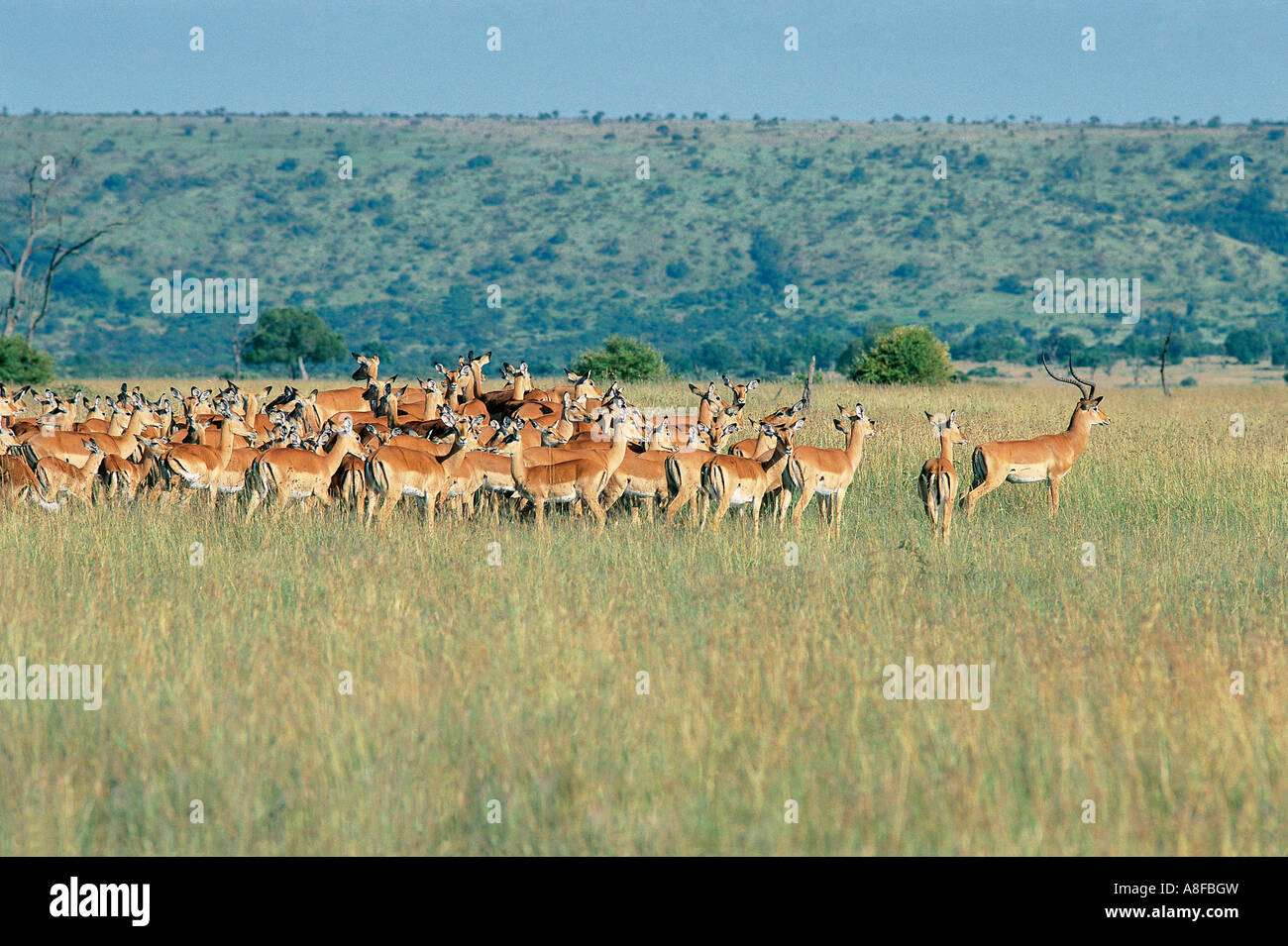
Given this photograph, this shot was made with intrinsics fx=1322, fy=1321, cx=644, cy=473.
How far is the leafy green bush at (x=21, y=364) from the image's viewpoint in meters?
36.2

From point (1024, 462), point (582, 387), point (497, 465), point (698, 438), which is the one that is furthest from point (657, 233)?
point (497, 465)

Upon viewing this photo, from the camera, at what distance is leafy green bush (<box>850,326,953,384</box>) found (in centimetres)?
3828

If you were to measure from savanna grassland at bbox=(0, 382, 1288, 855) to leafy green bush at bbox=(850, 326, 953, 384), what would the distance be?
26331mm

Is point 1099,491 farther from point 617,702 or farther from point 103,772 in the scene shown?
point 103,772

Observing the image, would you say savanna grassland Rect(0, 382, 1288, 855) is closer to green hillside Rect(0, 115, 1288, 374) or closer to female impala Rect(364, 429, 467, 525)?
female impala Rect(364, 429, 467, 525)

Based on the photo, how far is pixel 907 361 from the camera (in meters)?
38.5

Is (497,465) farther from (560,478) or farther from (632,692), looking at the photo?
(632,692)

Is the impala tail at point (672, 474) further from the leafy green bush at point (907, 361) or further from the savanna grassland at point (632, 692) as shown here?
the leafy green bush at point (907, 361)

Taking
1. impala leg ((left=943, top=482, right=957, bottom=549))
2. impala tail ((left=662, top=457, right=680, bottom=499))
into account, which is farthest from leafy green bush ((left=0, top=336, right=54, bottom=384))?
impala leg ((left=943, top=482, right=957, bottom=549))

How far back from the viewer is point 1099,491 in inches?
593

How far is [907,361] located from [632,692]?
108ft

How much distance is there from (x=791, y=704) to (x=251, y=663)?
305 centimetres

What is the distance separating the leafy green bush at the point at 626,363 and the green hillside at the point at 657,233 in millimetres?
30156

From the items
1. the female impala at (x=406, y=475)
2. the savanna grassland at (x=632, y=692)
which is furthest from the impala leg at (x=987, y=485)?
the female impala at (x=406, y=475)
